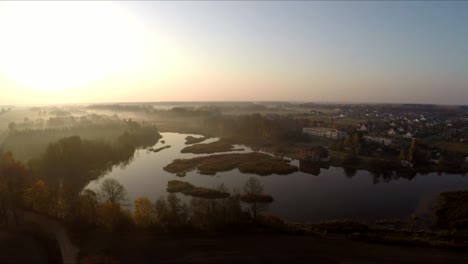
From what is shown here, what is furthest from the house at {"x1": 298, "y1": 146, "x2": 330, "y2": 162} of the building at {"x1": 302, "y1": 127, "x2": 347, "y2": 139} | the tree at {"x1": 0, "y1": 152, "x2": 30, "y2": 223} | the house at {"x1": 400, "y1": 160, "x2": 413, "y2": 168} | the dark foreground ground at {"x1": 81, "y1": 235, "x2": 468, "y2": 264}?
the tree at {"x1": 0, "y1": 152, "x2": 30, "y2": 223}

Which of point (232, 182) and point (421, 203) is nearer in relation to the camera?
point (421, 203)

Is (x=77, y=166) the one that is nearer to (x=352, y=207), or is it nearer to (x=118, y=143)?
(x=118, y=143)

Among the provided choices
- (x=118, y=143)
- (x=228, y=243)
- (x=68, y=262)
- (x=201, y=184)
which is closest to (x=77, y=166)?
(x=118, y=143)

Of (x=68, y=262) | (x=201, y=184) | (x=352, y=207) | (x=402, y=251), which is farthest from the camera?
(x=201, y=184)

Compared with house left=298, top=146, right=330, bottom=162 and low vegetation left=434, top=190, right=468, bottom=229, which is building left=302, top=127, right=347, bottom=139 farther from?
low vegetation left=434, top=190, right=468, bottom=229

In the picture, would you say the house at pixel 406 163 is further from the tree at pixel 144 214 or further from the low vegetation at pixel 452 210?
the tree at pixel 144 214

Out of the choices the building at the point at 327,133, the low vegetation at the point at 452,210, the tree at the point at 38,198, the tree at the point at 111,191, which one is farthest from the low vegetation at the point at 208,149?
the low vegetation at the point at 452,210
